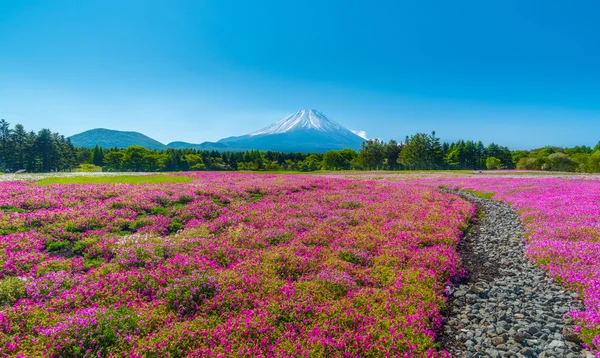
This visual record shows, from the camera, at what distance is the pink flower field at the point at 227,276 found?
6.52 meters

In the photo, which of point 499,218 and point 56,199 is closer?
point 56,199

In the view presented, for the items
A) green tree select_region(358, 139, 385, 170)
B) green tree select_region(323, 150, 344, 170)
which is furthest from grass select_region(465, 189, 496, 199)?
green tree select_region(323, 150, 344, 170)

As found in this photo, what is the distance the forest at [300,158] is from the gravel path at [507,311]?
11646cm

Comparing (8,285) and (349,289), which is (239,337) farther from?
(8,285)

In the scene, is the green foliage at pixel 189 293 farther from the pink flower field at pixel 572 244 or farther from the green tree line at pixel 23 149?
the green tree line at pixel 23 149

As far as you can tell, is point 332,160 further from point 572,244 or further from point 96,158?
point 572,244

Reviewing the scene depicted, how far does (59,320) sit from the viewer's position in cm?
689

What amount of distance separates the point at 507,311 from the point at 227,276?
28.8 ft

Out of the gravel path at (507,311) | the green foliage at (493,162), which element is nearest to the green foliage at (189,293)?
the gravel path at (507,311)

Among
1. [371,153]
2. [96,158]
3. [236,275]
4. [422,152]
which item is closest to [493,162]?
[422,152]

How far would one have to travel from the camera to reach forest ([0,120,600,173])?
88938mm

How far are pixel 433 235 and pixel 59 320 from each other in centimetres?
1494

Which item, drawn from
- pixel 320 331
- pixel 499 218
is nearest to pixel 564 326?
pixel 320 331

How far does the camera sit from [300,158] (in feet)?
550
